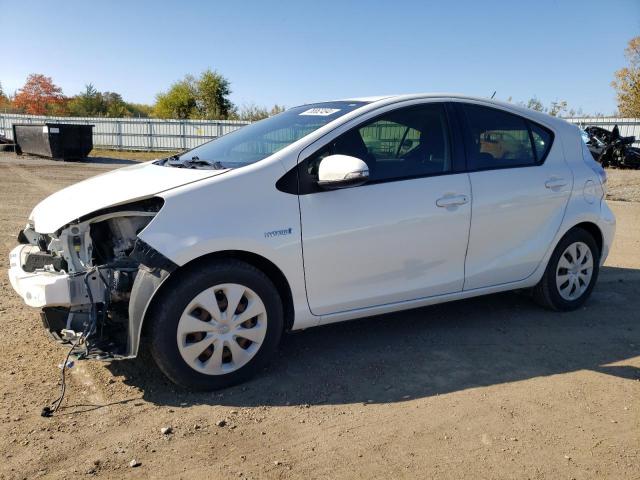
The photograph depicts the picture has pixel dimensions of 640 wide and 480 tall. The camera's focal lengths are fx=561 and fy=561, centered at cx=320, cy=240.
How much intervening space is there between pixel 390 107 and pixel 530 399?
2129mm

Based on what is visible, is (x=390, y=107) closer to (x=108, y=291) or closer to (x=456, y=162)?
(x=456, y=162)

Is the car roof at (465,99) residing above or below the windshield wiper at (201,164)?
above

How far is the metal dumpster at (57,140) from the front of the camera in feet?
69.8

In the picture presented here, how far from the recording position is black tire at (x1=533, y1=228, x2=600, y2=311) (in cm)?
469

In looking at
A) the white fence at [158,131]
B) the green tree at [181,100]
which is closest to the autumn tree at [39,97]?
the green tree at [181,100]

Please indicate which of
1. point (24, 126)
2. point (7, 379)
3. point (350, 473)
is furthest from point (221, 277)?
point (24, 126)

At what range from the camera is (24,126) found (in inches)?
890

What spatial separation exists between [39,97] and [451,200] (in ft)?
237

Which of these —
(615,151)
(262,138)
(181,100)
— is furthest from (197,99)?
(262,138)

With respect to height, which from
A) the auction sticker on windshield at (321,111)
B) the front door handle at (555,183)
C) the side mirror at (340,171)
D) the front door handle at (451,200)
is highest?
the auction sticker on windshield at (321,111)

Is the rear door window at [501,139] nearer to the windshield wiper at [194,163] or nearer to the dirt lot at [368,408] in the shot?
the dirt lot at [368,408]

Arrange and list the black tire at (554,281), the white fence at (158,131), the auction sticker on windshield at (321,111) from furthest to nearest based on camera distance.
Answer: the white fence at (158,131)
the black tire at (554,281)
the auction sticker on windshield at (321,111)

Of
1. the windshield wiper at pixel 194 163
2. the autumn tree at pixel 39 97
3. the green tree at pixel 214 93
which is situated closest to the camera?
the windshield wiper at pixel 194 163

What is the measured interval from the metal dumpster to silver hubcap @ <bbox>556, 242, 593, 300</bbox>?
20.8 metres
